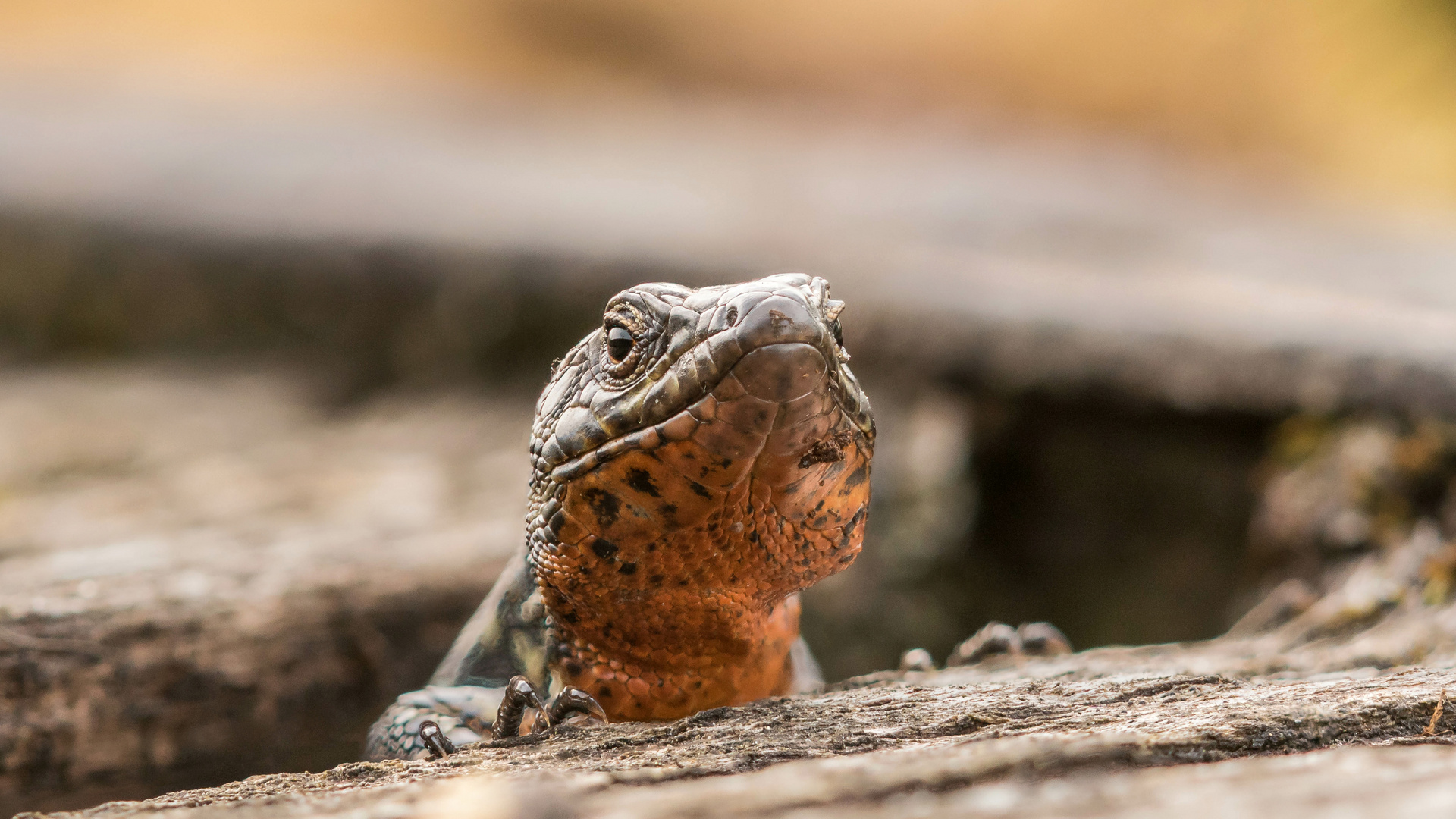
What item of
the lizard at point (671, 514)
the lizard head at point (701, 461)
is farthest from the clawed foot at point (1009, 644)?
the lizard head at point (701, 461)

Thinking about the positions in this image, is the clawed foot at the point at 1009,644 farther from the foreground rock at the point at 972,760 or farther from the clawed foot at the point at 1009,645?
the foreground rock at the point at 972,760

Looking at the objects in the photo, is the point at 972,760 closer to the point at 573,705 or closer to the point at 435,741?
the point at 573,705

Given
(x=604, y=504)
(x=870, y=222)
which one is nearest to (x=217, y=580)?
(x=604, y=504)

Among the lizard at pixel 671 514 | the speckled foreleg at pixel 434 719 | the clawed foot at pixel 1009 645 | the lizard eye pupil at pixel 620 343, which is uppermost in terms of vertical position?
the lizard eye pupil at pixel 620 343

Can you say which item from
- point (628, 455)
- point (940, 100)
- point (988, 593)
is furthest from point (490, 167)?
point (628, 455)

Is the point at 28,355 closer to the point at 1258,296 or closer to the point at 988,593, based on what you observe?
the point at 988,593

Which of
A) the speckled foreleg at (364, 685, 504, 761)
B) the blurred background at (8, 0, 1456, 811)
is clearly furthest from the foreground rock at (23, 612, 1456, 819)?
the blurred background at (8, 0, 1456, 811)

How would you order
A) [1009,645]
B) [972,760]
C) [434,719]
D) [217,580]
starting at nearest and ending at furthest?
[972,760] < [434,719] < [1009,645] < [217,580]
